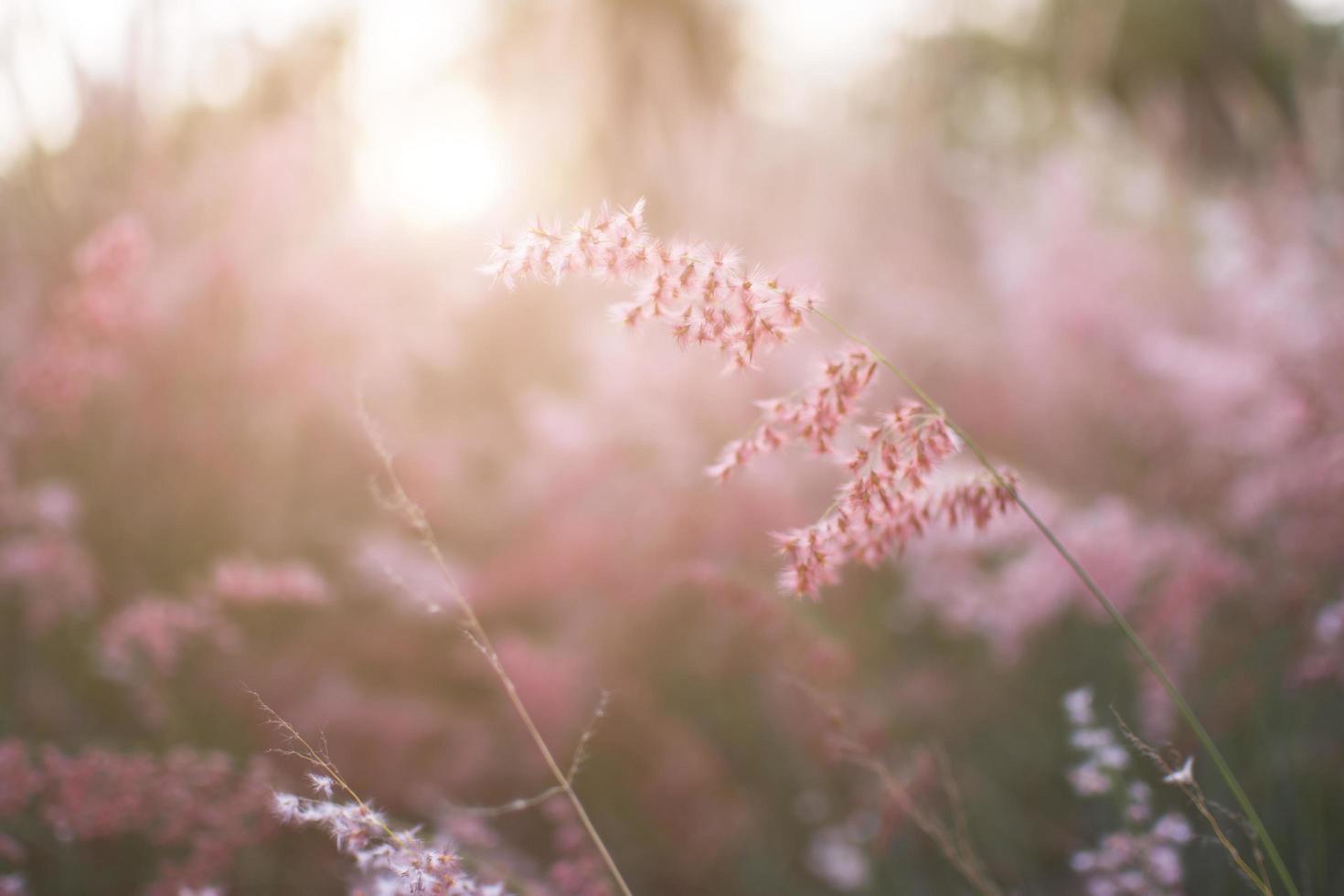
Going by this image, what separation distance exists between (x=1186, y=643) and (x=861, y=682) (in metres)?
0.81

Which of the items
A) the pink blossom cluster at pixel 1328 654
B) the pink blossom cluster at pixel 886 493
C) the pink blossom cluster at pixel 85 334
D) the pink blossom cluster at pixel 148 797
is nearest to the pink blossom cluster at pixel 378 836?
the pink blossom cluster at pixel 886 493

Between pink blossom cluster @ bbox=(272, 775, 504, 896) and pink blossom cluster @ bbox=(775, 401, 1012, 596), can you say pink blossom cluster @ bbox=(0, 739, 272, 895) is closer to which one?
pink blossom cluster @ bbox=(272, 775, 504, 896)

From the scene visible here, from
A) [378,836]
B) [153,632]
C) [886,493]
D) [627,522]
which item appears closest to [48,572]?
[153,632]

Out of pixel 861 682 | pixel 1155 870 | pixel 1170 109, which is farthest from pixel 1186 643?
pixel 1170 109

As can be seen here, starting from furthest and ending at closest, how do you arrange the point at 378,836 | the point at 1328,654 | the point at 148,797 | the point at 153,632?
the point at 153,632 < the point at 1328,654 < the point at 148,797 < the point at 378,836

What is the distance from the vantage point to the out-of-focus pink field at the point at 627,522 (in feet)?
4.72

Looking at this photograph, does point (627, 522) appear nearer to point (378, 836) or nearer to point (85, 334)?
point (85, 334)

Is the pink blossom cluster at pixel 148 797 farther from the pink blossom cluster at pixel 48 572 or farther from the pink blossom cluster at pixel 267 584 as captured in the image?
the pink blossom cluster at pixel 48 572

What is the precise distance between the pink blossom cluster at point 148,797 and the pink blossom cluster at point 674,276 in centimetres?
100

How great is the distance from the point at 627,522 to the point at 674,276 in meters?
1.77

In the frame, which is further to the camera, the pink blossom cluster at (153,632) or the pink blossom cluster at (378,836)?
the pink blossom cluster at (153,632)

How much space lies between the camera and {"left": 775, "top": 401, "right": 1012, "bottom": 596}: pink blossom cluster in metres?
0.90

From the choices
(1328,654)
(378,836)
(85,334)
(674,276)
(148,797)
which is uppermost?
(85,334)

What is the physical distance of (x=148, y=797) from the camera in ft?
4.92
